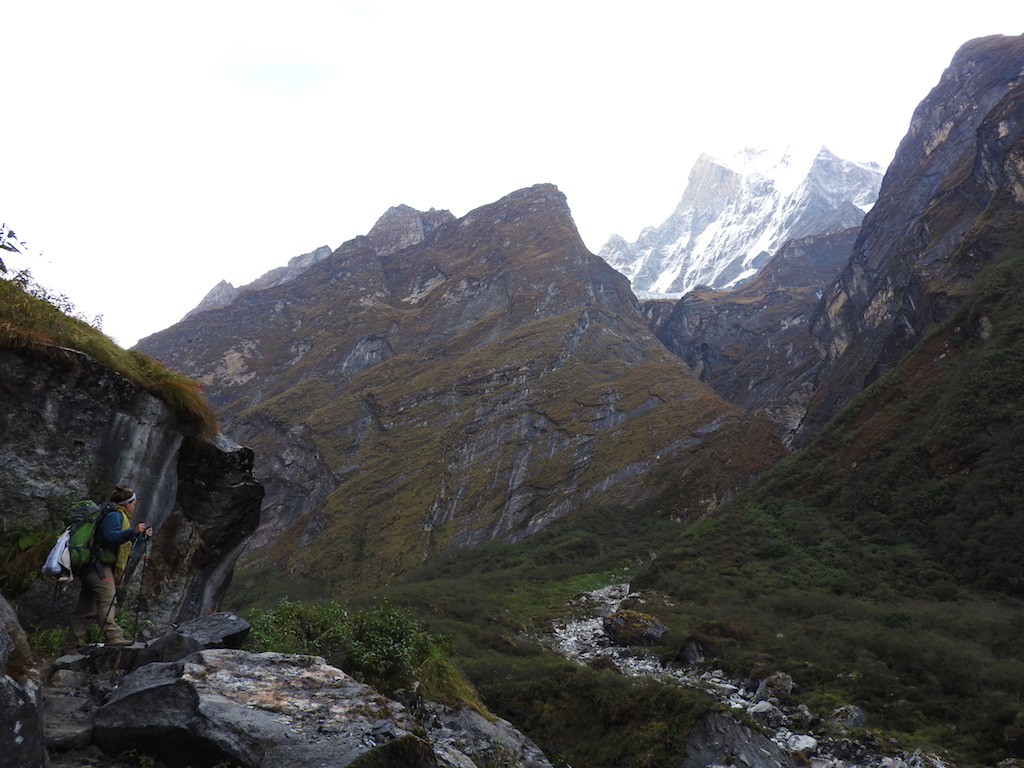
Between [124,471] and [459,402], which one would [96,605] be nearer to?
[124,471]

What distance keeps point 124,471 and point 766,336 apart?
559 feet

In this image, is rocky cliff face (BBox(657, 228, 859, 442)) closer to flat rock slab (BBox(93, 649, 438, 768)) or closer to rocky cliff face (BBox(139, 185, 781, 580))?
rocky cliff face (BBox(139, 185, 781, 580))

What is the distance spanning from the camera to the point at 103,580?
738 centimetres

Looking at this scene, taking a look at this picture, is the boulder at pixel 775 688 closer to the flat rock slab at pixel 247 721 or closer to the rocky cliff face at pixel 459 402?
the flat rock slab at pixel 247 721

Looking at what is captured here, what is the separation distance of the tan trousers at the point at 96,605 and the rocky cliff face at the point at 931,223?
262ft

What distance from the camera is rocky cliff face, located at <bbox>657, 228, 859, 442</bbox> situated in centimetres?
12301

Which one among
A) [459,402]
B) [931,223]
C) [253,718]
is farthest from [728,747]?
[931,223]

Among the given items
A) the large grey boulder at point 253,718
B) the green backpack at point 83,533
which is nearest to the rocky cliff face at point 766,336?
the large grey boulder at point 253,718

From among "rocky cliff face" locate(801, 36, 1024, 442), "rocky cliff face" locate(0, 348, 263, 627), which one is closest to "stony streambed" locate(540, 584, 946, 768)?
"rocky cliff face" locate(0, 348, 263, 627)

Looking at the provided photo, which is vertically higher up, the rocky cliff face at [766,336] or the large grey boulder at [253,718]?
the rocky cliff face at [766,336]

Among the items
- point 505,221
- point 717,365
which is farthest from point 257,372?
point 717,365

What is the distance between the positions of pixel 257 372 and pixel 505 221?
86.6 metres

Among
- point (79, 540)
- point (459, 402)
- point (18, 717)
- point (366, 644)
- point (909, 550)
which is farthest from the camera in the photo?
point (459, 402)

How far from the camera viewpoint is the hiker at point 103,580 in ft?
23.9
